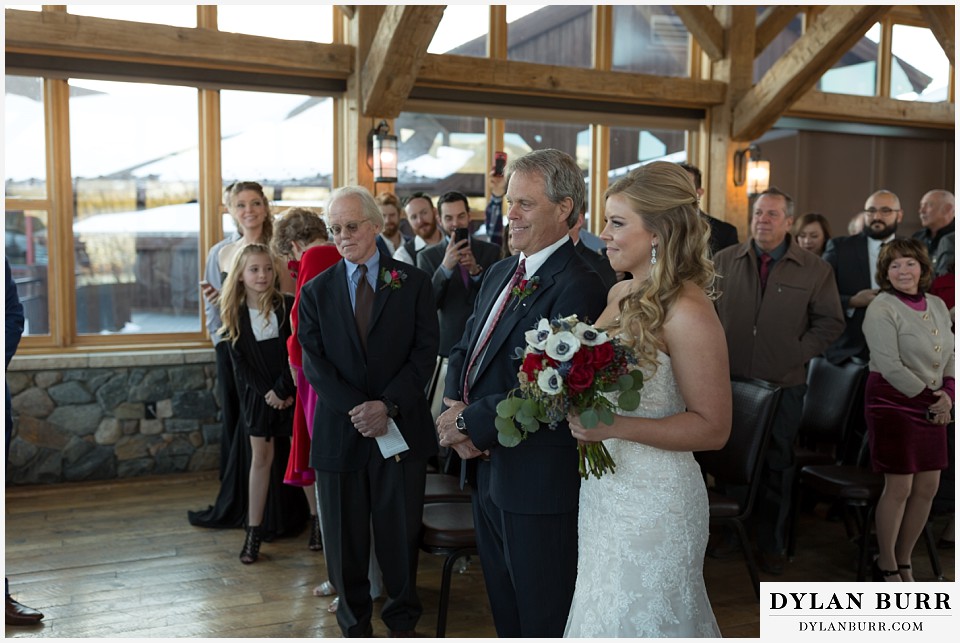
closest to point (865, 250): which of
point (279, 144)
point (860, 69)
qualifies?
point (860, 69)

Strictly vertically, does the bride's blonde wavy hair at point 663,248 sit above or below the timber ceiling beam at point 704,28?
below

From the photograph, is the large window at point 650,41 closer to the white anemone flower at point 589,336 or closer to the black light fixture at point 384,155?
the black light fixture at point 384,155

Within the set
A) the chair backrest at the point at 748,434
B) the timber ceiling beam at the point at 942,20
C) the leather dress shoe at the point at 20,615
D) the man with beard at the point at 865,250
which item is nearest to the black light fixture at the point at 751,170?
the timber ceiling beam at the point at 942,20

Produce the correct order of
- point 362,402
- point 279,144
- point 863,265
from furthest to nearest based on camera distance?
point 279,144, point 863,265, point 362,402

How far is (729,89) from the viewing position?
6.87 meters

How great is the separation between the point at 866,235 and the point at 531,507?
12.6 feet

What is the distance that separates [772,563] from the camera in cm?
397

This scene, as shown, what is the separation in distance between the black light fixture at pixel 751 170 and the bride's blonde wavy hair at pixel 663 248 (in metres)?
5.22

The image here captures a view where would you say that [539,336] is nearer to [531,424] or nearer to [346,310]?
[531,424]

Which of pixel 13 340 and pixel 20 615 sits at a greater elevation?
pixel 13 340

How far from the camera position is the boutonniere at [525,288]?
2207mm

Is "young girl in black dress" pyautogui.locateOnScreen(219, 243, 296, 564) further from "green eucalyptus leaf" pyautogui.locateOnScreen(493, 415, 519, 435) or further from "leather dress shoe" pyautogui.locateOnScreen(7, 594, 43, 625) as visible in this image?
"green eucalyptus leaf" pyautogui.locateOnScreen(493, 415, 519, 435)

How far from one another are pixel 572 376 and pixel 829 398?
117 inches

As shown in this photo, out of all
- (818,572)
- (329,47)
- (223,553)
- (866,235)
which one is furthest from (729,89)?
(223,553)
